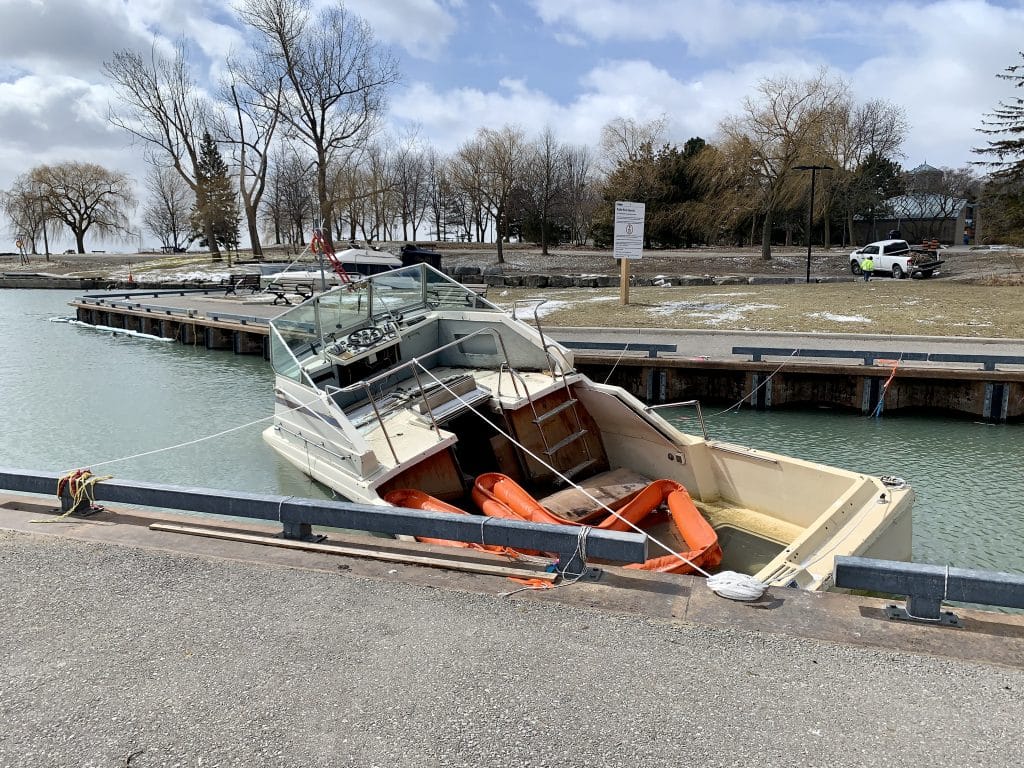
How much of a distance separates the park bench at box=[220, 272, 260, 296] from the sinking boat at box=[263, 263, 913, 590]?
33906mm

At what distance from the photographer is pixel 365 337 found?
35.9 ft

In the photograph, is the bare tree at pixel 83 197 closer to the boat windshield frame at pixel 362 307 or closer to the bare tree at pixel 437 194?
the bare tree at pixel 437 194

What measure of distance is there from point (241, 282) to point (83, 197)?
5513cm

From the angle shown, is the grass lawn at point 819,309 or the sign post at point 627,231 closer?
the grass lawn at point 819,309

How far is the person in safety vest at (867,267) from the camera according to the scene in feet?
114

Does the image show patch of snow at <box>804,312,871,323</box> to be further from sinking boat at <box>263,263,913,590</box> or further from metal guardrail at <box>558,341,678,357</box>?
sinking boat at <box>263,263,913,590</box>

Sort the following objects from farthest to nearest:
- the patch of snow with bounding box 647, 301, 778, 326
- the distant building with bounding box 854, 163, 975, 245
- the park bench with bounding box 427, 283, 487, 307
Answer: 1. the distant building with bounding box 854, 163, 975, 245
2. the patch of snow with bounding box 647, 301, 778, 326
3. the park bench with bounding box 427, 283, 487, 307

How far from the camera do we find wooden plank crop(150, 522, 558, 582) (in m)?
4.98

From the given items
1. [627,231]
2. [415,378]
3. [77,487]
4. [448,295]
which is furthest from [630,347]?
[77,487]

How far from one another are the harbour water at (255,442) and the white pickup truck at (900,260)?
23.6 m

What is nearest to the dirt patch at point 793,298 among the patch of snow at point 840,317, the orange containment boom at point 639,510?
the patch of snow at point 840,317

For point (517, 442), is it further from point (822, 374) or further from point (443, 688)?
point (822, 374)

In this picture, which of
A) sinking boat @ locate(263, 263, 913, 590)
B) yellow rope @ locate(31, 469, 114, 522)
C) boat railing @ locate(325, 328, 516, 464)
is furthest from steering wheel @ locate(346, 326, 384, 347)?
yellow rope @ locate(31, 469, 114, 522)

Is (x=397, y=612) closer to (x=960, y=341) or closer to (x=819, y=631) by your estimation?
(x=819, y=631)
